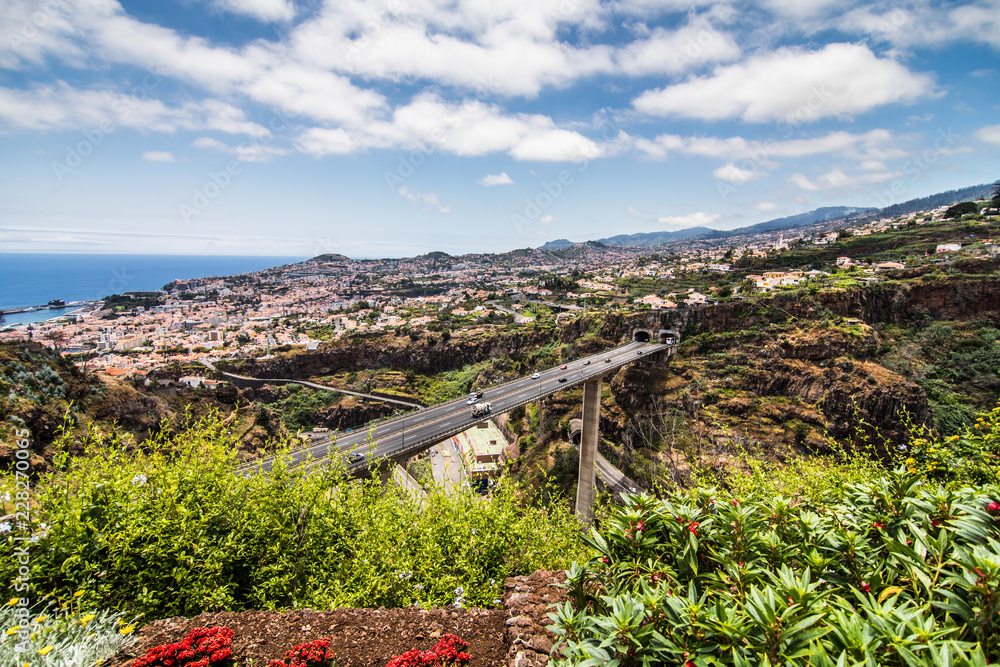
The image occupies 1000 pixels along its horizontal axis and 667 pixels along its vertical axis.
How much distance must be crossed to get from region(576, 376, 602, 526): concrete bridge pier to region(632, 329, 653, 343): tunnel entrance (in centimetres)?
1401

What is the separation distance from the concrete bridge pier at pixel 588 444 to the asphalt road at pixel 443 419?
1392mm

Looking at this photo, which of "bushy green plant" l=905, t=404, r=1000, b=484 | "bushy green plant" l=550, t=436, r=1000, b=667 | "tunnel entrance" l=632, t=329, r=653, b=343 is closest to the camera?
"bushy green plant" l=550, t=436, r=1000, b=667

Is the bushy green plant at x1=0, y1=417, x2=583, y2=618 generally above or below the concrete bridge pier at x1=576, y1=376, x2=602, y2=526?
above

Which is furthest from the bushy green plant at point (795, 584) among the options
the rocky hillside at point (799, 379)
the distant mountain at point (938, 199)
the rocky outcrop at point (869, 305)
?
the distant mountain at point (938, 199)

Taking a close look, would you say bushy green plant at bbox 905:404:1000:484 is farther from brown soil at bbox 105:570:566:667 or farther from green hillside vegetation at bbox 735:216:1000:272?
green hillside vegetation at bbox 735:216:1000:272

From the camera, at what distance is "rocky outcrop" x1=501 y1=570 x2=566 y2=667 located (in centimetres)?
396

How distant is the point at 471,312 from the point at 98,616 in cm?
8489

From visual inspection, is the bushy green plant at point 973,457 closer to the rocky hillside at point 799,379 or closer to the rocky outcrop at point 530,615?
the rocky outcrop at point 530,615

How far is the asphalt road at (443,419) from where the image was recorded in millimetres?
17750

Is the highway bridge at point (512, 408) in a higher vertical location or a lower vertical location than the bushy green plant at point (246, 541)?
lower

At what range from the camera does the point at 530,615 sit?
4.65 meters

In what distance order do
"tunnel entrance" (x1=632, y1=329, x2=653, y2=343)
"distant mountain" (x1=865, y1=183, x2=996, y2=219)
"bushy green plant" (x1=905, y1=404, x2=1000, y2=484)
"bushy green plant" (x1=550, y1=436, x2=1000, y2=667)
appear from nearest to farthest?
"bushy green plant" (x1=550, y1=436, x2=1000, y2=667), "bushy green plant" (x1=905, y1=404, x2=1000, y2=484), "tunnel entrance" (x1=632, y1=329, x2=653, y2=343), "distant mountain" (x1=865, y1=183, x2=996, y2=219)

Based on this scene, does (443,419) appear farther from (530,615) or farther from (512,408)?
(530,615)

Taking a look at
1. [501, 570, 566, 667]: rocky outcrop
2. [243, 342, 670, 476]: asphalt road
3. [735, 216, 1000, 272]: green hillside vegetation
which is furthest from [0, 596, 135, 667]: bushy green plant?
[735, 216, 1000, 272]: green hillside vegetation
